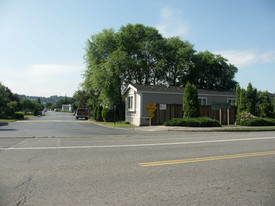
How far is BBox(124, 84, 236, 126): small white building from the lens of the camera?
21883mm

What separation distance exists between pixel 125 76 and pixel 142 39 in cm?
809

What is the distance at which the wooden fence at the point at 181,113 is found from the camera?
2164 cm

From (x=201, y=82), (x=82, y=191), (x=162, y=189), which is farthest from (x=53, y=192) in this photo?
(x=201, y=82)

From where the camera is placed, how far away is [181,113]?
22.5m

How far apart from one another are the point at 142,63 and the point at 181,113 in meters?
13.3

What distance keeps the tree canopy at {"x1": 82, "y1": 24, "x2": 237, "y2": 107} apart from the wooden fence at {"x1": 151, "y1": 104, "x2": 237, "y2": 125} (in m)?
10.0

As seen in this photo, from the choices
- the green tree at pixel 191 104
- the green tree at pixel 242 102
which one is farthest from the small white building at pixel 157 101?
the green tree at pixel 242 102

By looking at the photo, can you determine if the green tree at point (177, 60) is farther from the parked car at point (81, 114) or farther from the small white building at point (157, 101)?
the parked car at point (81, 114)

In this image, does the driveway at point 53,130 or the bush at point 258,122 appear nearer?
the driveway at point 53,130

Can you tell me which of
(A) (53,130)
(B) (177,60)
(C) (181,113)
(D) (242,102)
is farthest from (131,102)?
(B) (177,60)

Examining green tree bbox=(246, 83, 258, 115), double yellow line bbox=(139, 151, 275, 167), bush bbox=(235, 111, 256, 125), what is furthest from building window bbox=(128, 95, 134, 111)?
double yellow line bbox=(139, 151, 275, 167)

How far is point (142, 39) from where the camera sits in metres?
35.6

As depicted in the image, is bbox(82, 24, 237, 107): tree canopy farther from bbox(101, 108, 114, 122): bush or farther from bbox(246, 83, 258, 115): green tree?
bbox(246, 83, 258, 115): green tree

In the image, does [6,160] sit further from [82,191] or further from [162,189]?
[162,189]
